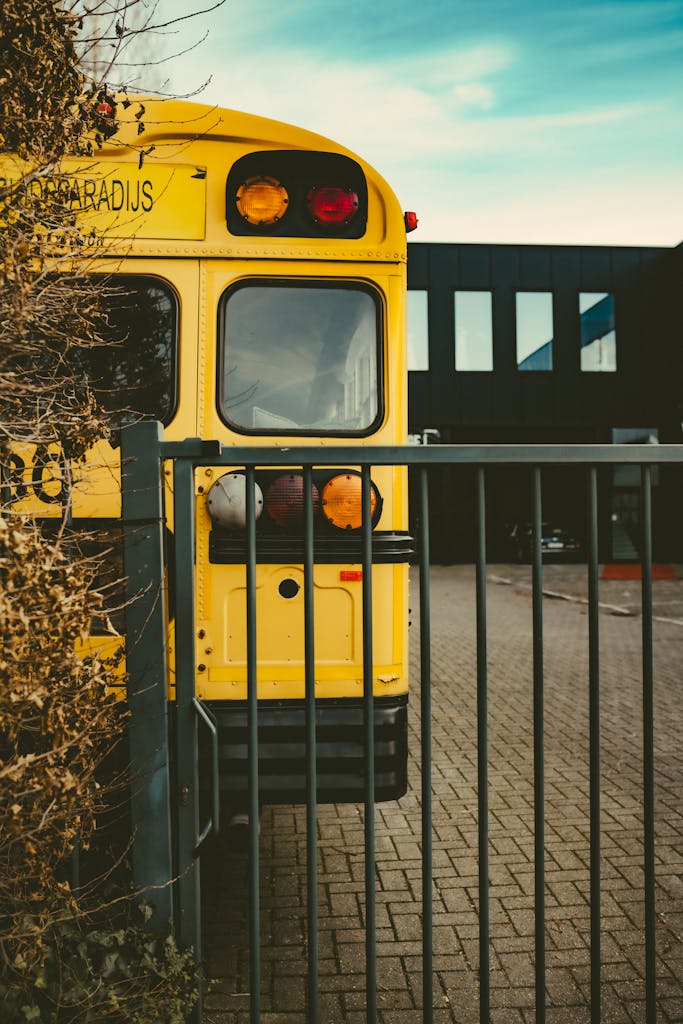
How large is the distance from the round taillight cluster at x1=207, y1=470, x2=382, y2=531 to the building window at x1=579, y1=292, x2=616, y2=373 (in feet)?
83.5

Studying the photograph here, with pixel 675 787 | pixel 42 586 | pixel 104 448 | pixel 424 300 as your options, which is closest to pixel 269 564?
pixel 104 448

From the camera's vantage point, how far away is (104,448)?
3.28 metres

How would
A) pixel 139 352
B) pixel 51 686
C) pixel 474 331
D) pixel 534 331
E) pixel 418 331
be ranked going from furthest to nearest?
1. pixel 534 331
2. pixel 474 331
3. pixel 418 331
4. pixel 139 352
5. pixel 51 686

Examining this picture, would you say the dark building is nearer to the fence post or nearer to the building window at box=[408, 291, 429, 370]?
the building window at box=[408, 291, 429, 370]

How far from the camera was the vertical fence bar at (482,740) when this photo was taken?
220 centimetres

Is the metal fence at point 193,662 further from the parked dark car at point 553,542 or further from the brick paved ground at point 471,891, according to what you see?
the parked dark car at point 553,542

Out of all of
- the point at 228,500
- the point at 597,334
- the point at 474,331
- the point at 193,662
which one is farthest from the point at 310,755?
the point at 597,334

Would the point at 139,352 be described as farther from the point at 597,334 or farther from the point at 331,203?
the point at 597,334

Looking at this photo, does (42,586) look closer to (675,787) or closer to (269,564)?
(269,564)

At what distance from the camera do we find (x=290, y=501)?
3.17 metres

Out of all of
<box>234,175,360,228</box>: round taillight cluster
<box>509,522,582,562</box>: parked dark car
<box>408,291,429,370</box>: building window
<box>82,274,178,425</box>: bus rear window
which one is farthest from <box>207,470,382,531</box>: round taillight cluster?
<box>408,291,429,370</box>: building window

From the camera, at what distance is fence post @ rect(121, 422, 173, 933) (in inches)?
84.4

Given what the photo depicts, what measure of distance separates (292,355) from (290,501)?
0.67 meters

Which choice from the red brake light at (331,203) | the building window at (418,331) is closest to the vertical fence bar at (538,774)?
the red brake light at (331,203)
